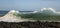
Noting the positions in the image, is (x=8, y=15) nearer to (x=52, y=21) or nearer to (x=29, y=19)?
(x=29, y=19)

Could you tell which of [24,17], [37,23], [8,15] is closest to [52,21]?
[37,23]

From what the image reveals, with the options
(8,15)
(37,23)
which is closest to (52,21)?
(37,23)

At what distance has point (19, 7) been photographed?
175 centimetres

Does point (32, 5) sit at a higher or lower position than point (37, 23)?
higher

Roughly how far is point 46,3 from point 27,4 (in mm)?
189

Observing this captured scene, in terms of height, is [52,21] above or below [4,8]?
below

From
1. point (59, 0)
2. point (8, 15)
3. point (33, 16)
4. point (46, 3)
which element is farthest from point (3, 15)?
point (59, 0)

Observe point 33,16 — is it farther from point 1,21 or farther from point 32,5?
point 1,21

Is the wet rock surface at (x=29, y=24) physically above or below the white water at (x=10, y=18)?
below

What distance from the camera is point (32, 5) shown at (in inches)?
68.6

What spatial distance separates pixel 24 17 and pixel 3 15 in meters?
0.21

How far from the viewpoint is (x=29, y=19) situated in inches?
68.2

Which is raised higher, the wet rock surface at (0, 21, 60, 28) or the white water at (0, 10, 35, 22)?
the white water at (0, 10, 35, 22)

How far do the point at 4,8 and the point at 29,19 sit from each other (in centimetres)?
27
